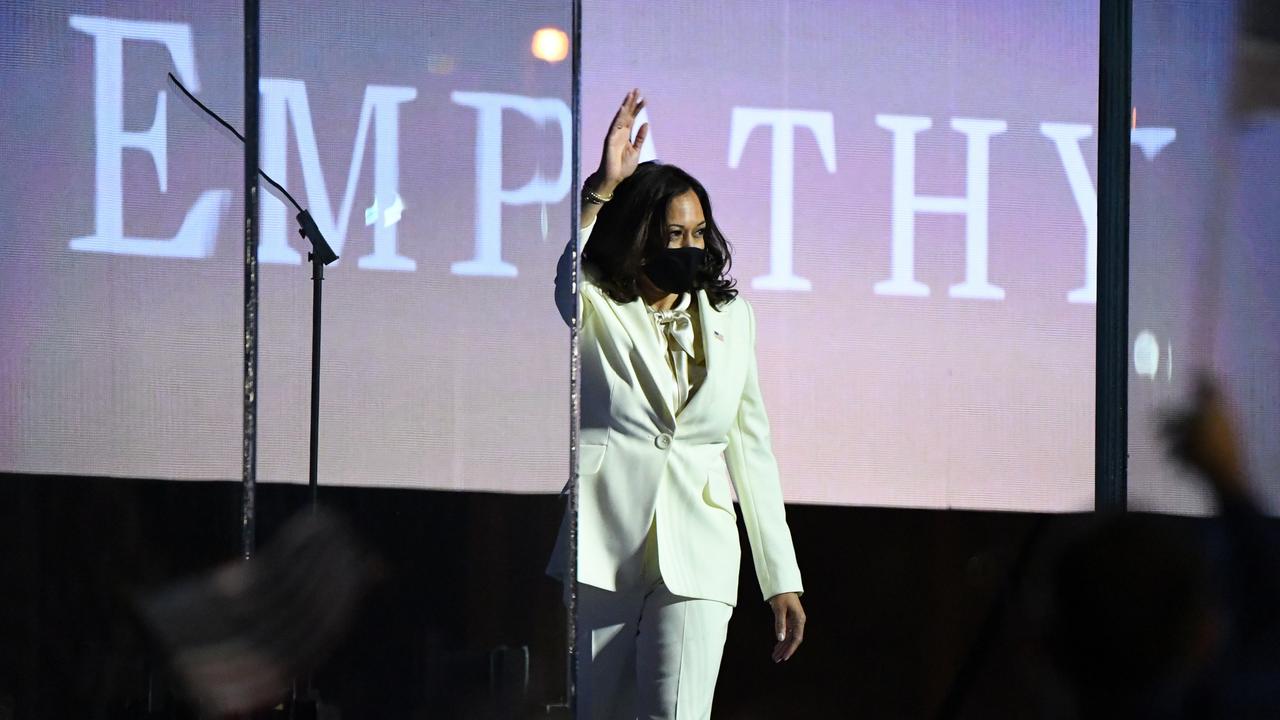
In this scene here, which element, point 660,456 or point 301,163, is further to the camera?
point 660,456

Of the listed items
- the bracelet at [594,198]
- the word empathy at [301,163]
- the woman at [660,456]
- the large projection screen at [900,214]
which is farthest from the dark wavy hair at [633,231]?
the large projection screen at [900,214]

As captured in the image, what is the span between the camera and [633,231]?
97.7 inches

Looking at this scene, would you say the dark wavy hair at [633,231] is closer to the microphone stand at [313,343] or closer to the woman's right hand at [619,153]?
the woman's right hand at [619,153]

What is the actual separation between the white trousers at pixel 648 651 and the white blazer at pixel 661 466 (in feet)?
0.11

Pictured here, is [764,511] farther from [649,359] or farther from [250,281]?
[250,281]

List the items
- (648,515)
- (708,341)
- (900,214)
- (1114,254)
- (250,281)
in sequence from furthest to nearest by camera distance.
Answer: (900,214) → (708,341) → (648,515) → (1114,254) → (250,281)

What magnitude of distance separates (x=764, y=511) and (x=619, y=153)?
2.32ft

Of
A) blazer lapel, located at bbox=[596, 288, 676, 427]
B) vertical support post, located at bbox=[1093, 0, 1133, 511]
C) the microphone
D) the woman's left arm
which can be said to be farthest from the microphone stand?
vertical support post, located at bbox=[1093, 0, 1133, 511]

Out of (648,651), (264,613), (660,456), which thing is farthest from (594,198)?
(264,613)

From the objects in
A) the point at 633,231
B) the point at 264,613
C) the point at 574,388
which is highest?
the point at 633,231

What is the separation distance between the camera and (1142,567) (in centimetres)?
90

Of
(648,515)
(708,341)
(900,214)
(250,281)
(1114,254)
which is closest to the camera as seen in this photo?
(250,281)

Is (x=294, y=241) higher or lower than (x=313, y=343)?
higher

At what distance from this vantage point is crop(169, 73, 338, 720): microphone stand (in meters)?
1.81
